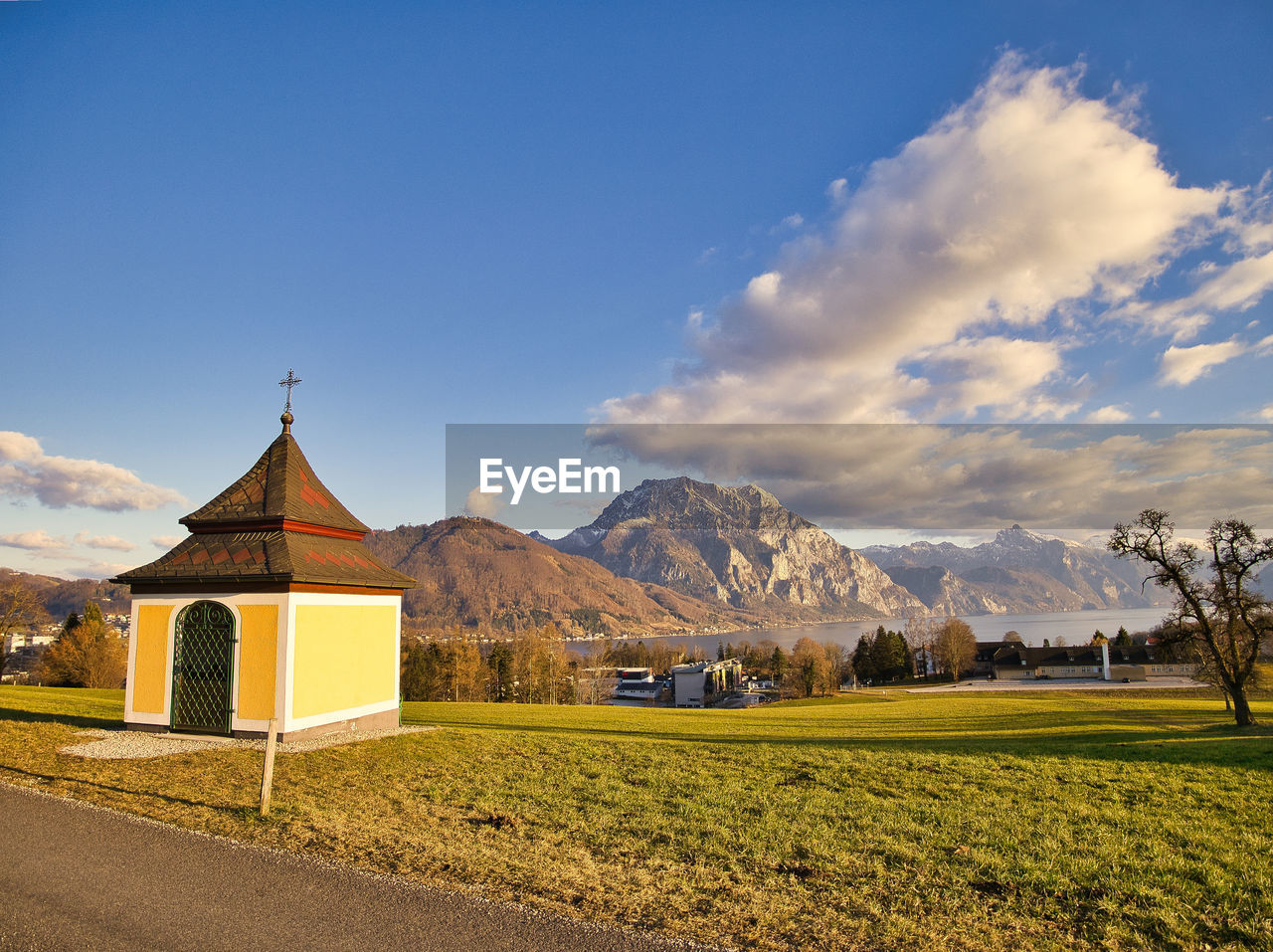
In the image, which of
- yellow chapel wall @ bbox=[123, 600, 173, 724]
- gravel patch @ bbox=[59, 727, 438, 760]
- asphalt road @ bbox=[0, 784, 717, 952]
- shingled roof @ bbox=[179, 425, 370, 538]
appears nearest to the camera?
asphalt road @ bbox=[0, 784, 717, 952]

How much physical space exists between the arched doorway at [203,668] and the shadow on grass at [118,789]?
12.3 ft

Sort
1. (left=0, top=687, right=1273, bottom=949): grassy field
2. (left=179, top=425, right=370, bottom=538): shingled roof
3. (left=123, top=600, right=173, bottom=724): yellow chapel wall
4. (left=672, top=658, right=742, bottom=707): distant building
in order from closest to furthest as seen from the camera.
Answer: (left=0, top=687, right=1273, bottom=949): grassy field, (left=123, top=600, right=173, bottom=724): yellow chapel wall, (left=179, top=425, right=370, bottom=538): shingled roof, (left=672, top=658, right=742, bottom=707): distant building

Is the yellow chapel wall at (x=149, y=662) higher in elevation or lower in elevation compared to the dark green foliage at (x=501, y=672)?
higher

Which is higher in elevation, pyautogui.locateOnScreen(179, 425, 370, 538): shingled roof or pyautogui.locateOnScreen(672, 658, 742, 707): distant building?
pyautogui.locateOnScreen(179, 425, 370, 538): shingled roof

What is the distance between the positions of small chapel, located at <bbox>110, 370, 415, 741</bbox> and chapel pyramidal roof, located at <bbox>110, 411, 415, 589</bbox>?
1.3 inches

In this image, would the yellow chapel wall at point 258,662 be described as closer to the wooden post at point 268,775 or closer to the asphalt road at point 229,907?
the wooden post at point 268,775

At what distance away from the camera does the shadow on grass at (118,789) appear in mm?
8758

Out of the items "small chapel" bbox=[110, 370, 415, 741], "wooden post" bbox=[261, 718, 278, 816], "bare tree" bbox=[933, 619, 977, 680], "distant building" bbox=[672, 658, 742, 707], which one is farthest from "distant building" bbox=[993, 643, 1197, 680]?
"wooden post" bbox=[261, 718, 278, 816]

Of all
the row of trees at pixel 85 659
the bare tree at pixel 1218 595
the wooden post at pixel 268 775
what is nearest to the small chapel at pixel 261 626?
the wooden post at pixel 268 775

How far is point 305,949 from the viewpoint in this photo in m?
5.00

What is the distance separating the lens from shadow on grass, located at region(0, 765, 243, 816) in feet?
28.7

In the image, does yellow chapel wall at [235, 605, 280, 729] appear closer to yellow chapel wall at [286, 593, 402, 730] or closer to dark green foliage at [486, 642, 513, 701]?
yellow chapel wall at [286, 593, 402, 730]

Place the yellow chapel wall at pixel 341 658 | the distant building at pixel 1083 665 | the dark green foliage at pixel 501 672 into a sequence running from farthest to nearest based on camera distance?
the distant building at pixel 1083 665 → the dark green foliage at pixel 501 672 → the yellow chapel wall at pixel 341 658

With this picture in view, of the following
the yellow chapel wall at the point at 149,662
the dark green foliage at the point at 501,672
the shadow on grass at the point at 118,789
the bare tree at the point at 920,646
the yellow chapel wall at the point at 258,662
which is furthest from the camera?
the bare tree at the point at 920,646
